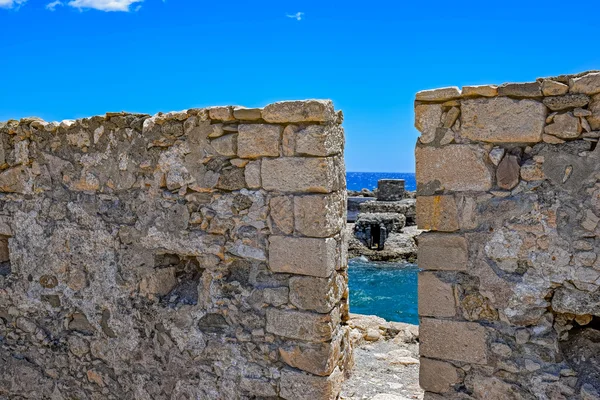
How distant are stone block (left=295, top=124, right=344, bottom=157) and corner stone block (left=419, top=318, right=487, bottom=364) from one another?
1129 mm

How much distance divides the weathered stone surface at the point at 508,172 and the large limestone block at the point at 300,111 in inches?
40.2

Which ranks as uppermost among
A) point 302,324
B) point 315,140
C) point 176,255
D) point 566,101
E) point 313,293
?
point 566,101

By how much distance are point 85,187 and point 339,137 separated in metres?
2.02

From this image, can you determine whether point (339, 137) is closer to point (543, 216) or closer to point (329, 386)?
point (543, 216)

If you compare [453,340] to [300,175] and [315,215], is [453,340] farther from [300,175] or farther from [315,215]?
[300,175]

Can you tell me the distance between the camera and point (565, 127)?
2539mm

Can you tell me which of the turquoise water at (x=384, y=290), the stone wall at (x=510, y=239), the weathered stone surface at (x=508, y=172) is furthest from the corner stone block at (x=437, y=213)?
the turquoise water at (x=384, y=290)

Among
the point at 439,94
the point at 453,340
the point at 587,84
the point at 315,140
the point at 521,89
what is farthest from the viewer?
the point at 315,140

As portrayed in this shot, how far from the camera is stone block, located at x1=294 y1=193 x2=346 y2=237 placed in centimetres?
317

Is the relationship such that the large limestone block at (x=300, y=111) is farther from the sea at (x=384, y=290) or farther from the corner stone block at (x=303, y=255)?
the sea at (x=384, y=290)

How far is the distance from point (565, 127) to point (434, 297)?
111cm

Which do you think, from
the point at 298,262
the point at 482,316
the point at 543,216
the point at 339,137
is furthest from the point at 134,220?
the point at 543,216

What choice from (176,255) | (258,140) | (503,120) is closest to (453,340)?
(503,120)

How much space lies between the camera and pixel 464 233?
9.23 ft
